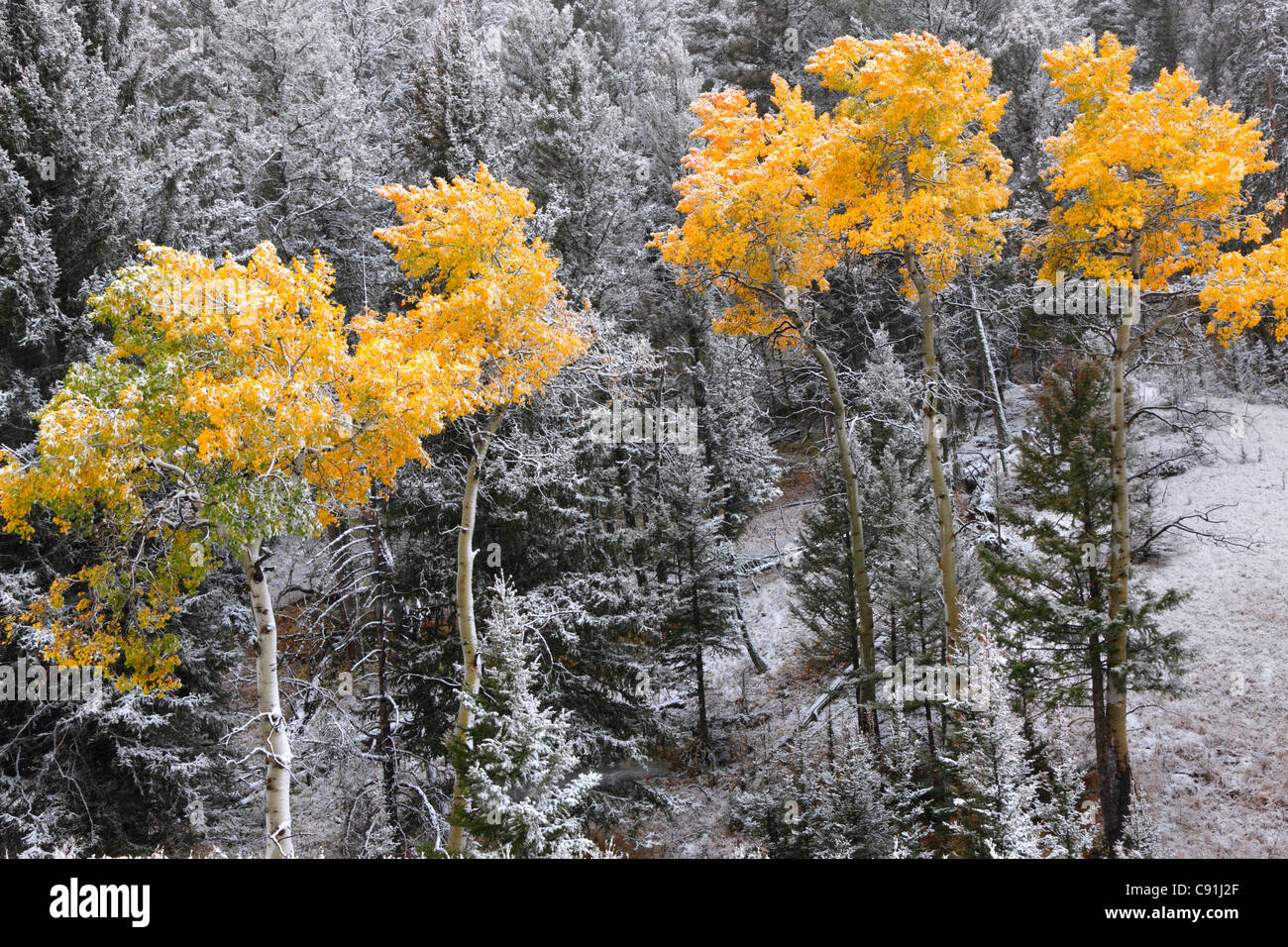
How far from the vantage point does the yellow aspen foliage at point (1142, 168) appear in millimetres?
11445

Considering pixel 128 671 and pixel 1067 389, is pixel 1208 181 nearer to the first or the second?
pixel 1067 389

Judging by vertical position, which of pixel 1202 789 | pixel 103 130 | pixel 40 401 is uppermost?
pixel 103 130

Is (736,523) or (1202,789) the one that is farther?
(736,523)

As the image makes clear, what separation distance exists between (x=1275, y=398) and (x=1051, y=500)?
1932cm

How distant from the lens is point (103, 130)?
1509 cm

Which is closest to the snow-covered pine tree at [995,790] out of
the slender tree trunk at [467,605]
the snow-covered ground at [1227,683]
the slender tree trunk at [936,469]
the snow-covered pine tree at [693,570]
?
the slender tree trunk at [936,469]

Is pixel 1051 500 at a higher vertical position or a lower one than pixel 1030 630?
higher

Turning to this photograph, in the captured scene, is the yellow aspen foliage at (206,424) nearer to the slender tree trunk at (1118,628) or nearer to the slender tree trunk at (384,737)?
the slender tree trunk at (384,737)

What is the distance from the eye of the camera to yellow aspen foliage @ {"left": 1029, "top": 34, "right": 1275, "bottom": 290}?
1145 cm

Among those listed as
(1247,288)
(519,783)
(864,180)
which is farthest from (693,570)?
(1247,288)

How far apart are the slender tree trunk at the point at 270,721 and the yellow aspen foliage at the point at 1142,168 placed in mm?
12340

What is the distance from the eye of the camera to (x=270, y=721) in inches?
372

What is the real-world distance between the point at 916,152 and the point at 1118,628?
804cm
